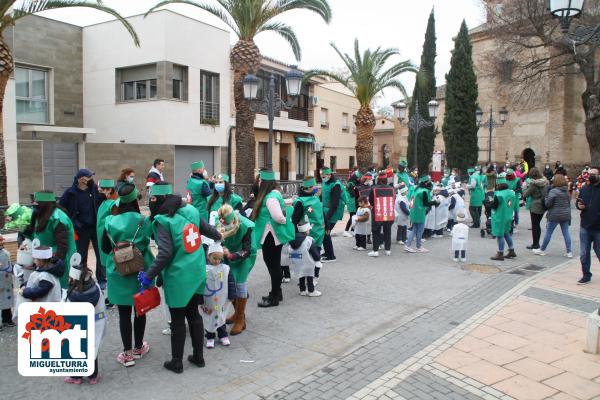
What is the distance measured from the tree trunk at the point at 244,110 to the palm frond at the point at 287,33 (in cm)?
105

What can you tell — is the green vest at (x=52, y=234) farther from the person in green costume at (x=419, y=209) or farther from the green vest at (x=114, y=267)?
the person in green costume at (x=419, y=209)

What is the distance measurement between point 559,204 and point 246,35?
11342 millimetres

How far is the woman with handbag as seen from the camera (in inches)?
172

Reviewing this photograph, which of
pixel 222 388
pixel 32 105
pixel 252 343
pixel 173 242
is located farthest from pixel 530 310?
pixel 32 105

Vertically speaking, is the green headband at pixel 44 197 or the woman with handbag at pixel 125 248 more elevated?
the green headband at pixel 44 197

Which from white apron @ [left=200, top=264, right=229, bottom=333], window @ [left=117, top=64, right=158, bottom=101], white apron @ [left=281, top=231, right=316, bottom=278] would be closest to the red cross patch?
white apron @ [left=200, top=264, right=229, bottom=333]

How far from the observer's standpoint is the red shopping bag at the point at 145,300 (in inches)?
168

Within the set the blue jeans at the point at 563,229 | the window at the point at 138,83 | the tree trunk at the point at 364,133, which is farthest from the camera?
the tree trunk at the point at 364,133

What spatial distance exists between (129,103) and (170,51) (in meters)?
2.91

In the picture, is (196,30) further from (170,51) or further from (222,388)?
(222,388)

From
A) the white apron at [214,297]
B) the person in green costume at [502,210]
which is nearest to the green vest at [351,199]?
the person in green costume at [502,210]

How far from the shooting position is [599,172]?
8.13m

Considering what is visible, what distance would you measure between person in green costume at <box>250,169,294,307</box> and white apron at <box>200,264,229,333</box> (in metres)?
1.13

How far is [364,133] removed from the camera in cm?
2211
